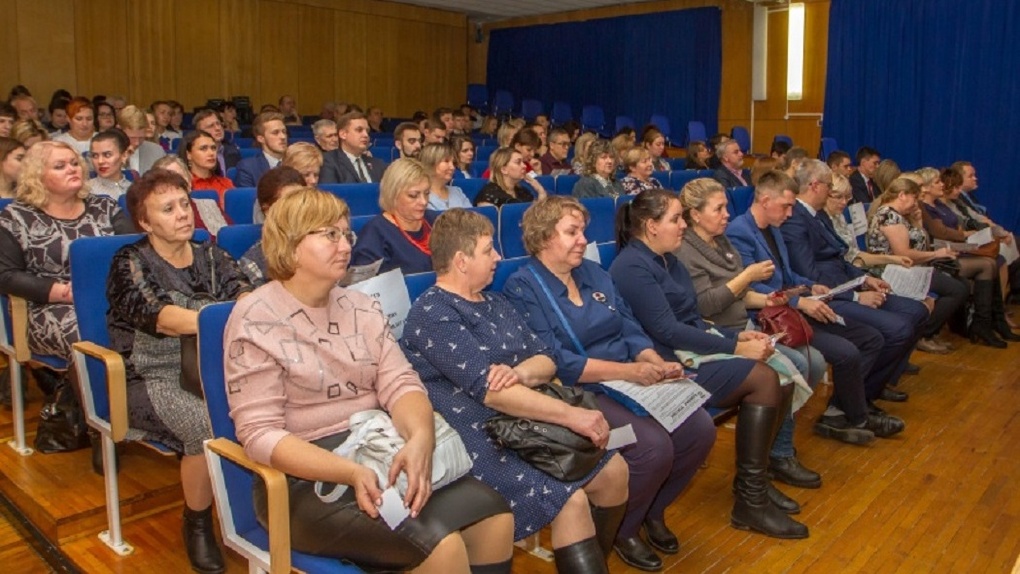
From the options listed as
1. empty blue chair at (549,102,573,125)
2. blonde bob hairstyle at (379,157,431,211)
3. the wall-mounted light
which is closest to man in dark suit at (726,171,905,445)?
blonde bob hairstyle at (379,157,431,211)

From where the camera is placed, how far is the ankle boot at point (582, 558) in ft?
6.83

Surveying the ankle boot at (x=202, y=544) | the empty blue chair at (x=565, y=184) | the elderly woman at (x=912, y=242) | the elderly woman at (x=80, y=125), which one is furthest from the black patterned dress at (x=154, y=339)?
the elderly woman at (x=80, y=125)

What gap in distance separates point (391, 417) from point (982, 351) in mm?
4659

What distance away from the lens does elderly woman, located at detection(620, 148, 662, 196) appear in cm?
605

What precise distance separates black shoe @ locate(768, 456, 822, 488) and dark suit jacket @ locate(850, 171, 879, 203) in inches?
171

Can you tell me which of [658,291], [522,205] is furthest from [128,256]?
[522,205]

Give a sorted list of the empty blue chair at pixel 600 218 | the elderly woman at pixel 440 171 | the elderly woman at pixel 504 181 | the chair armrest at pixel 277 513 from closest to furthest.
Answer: the chair armrest at pixel 277 513, the empty blue chair at pixel 600 218, the elderly woman at pixel 440 171, the elderly woman at pixel 504 181

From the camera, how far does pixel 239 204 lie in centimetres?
395

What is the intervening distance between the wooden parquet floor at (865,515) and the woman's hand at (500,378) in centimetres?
Result: 75

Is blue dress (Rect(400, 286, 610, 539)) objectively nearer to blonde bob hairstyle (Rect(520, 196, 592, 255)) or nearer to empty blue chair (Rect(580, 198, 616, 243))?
blonde bob hairstyle (Rect(520, 196, 592, 255))

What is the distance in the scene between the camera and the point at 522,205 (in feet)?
13.9

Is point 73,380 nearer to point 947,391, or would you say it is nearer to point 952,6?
point 947,391

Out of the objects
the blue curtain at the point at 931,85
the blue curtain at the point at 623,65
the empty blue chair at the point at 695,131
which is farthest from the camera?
the blue curtain at the point at 623,65

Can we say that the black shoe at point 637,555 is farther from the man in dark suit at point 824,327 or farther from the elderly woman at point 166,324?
the man in dark suit at point 824,327
